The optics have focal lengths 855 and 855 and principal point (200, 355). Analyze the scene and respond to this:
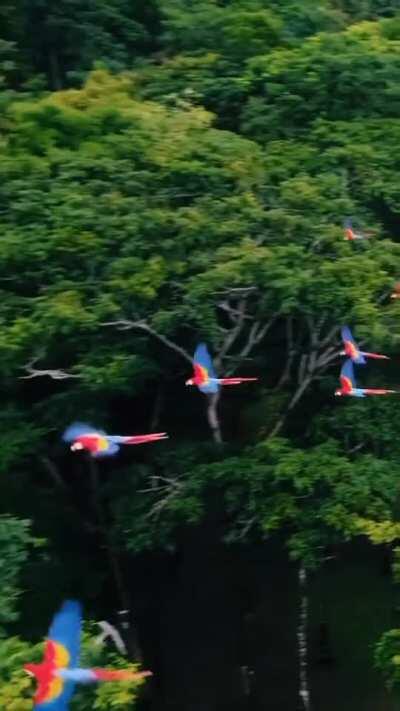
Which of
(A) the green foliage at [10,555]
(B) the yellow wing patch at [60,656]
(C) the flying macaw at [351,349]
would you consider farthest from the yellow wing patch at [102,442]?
(C) the flying macaw at [351,349]

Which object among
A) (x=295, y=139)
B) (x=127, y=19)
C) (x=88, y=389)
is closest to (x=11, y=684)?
(x=88, y=389)

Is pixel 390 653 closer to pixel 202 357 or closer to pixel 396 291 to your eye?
pixel 202 357

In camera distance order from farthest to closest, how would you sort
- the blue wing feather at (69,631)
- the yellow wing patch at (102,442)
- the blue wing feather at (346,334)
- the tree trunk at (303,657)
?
the tree trunk at (303,657) → the blue wing feather at (346,334) → the yellow wing patch at (102,442) → the blue wing feather at (69,631)

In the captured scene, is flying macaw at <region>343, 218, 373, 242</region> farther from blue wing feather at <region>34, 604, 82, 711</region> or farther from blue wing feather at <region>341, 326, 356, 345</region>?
blue wing feather at <region>34, 604, 82, 711</region>

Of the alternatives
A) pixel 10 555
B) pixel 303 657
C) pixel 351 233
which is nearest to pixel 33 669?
pixel 10 555

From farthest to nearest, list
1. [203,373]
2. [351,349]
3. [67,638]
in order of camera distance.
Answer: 1. [351,349]
2. [203,373]
3. [67,638]

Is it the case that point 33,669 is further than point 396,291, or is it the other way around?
point 396,291

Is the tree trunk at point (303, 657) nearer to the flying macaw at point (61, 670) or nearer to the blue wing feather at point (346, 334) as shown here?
the blue wing feather at point (346, 334)
